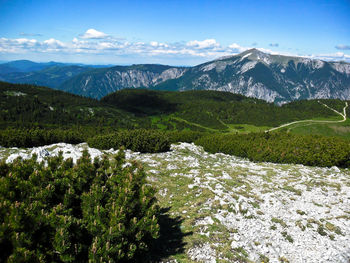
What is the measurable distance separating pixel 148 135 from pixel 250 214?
23869 mm

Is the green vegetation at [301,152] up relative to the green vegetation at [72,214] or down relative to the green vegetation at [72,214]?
down

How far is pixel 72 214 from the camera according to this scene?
8.52 meters

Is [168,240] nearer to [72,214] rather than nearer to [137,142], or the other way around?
[72,214]

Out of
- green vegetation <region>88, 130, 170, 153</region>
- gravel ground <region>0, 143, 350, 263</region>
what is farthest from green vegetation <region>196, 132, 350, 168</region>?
green vegetation <region>88, 130, 170, 153</region>

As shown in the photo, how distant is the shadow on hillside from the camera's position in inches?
450

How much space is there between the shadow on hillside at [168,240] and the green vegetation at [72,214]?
1.81 meters

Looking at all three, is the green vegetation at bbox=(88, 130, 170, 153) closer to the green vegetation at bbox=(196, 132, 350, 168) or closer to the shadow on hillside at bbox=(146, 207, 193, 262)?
the green vegetation at bbox=(196, 132, 350, 168)

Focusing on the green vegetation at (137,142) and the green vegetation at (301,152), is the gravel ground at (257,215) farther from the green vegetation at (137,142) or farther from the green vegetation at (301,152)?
the green vegetation at (301,152)

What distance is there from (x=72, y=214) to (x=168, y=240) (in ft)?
21.0

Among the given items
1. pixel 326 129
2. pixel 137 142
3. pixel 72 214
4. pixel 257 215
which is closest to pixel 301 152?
pixel 257 215

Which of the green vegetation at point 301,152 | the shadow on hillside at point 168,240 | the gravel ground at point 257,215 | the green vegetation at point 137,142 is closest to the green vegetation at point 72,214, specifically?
the shadow on hillside at point 168,240

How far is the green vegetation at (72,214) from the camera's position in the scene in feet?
21.2

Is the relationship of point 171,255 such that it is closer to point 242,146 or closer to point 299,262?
point 299,262

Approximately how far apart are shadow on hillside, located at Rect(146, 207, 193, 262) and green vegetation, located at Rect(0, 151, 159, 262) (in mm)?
1810
